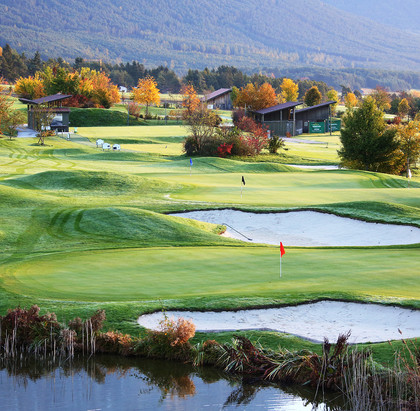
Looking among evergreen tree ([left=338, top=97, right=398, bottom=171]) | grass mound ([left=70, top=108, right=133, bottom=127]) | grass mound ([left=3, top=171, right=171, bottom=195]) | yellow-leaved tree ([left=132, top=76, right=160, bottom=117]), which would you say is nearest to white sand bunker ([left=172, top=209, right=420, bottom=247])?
grass mound ([left=3, top=171, right=171, bottom=195])

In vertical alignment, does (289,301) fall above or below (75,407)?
above

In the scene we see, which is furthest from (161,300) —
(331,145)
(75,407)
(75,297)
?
(331,145)

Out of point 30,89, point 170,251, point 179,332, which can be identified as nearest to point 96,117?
point 30,89

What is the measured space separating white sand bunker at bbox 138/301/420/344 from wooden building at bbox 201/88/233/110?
131033 mm

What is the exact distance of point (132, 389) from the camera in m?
12.5

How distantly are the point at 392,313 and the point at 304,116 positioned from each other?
96.4 meters

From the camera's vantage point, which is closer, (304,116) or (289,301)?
(289,301)

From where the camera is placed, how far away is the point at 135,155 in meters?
65.7

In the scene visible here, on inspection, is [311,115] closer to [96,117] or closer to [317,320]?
[96,117]

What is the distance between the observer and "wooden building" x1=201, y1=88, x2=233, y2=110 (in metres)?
145

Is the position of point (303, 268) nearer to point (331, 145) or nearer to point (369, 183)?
point (369, 183)

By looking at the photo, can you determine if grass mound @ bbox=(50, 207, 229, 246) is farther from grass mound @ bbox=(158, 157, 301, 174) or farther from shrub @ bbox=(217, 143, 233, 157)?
shrub @ bbox=(217, 143, 233, 157)

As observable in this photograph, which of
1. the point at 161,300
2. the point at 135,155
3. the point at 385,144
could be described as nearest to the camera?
the point at 161,300

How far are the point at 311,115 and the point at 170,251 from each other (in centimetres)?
9196
